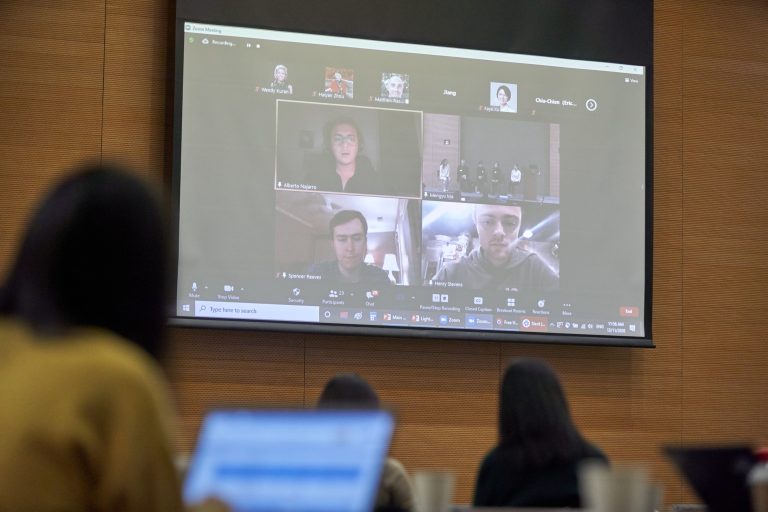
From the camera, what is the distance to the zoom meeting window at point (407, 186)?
474 centimetres

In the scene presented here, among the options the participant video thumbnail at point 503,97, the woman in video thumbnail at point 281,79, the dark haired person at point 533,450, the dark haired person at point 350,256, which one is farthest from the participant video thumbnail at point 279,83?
the dark haired person at point 533,450

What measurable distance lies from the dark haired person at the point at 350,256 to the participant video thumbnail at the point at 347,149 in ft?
0.45

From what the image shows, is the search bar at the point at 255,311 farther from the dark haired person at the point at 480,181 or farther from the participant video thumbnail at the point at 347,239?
the dark haired person at the point at 480,181

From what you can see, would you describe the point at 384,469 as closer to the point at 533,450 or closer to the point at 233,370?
the point at 533,450

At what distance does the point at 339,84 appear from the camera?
4941mm

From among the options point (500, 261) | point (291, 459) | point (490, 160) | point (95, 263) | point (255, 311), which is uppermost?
point (490, 160)

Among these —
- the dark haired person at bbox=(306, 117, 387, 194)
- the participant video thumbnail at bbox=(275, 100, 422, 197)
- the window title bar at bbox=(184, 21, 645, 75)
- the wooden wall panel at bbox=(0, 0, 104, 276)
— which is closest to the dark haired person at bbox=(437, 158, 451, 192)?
the participant video thumbnail at bbox=(275, 100, 422, 197)

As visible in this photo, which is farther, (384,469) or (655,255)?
(655,255)

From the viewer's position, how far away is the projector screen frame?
4707 mm

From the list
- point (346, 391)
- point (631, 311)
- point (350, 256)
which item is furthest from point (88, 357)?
point (631, 311)

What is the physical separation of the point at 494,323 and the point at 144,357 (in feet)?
12.9

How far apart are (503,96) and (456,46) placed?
0.32m

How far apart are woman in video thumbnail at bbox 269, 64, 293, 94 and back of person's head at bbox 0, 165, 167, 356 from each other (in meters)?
3.69

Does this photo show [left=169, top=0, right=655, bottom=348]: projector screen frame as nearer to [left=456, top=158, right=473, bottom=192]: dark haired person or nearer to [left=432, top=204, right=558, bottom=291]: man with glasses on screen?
[left=432, top=204, right=558, bottom=291]: man with glasses on screen
